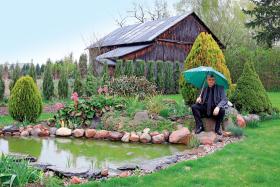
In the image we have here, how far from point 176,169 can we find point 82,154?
251 centimetres

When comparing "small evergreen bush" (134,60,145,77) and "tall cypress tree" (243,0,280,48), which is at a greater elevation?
"tall cypress tree" (243,0,280,48)

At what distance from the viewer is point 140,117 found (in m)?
9.99

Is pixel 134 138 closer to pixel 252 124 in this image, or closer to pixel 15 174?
pixel 252 124

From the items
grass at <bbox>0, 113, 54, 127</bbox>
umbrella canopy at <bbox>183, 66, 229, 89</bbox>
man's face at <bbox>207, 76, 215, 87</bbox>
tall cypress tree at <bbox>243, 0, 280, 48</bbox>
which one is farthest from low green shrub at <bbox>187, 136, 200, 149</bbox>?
tall cypress tree at <bbox>243, 0, 280, 48</bbox>

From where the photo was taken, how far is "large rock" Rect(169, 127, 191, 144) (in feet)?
29.0

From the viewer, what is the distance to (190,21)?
30.7m

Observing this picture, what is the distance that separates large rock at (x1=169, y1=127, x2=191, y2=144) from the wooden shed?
57.6 ft

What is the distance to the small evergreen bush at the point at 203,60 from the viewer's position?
11516 millimetres

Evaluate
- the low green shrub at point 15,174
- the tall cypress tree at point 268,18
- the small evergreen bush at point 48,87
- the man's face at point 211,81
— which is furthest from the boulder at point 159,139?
the tall cypress tree at point 268,18

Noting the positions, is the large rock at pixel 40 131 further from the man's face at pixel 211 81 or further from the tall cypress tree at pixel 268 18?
the tall cypress tree at pixel 268 18

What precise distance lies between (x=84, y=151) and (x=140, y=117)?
213cm

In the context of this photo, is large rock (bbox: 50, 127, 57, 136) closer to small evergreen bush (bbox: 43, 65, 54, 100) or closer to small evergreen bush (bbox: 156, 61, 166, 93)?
small evergreen bush (bbox: 43, 65, 54, 100)

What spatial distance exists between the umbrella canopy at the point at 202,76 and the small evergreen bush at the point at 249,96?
5.75ft

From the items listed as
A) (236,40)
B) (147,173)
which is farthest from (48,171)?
(236,40)
